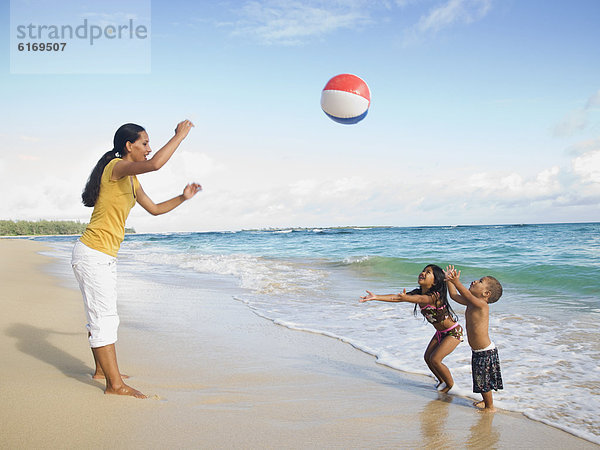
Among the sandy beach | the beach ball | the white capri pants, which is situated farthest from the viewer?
the beach ball

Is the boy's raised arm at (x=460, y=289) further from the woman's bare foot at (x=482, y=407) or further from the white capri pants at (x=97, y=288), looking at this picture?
the white capri pants at (x=97, y=288)

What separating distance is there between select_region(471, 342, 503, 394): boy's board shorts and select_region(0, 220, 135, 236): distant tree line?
213 ft

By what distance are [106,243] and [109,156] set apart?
0.61 m

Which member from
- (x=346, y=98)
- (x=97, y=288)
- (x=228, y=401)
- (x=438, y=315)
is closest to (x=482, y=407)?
(x=438, y=315)

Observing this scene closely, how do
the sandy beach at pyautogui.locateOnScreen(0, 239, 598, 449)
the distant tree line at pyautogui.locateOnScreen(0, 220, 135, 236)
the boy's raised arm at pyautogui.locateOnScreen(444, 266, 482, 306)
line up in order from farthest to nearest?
1. the distant tree line at pyautogui.locateOnScreen(0, 220, 135, 236)
2. the boy's raised arm at pyautogui.locateOnScreen(444, 266, 482, 306)
3. the sandy beach at pyautogui.locateOnScreen(0, 239, 598, 449)

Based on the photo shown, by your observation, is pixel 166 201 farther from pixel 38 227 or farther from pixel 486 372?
pixel 38 227

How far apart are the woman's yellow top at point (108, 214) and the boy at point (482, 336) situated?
7.93 feet

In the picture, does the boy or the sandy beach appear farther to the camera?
the boy

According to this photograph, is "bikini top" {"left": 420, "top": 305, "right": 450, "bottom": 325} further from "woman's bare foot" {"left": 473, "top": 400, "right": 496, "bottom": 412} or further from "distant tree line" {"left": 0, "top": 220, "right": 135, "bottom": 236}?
"distant tree line" {"left": 0, "top": 220, "right": 135, "bottom": 236}

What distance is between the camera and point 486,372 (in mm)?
3375

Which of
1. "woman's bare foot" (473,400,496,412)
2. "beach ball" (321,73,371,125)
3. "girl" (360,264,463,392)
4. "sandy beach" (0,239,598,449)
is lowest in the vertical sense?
"woman's bare foot" (473,400,496,412)

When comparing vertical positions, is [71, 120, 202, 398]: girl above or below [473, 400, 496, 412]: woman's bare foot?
above

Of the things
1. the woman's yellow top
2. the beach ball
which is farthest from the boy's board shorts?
the beach ball

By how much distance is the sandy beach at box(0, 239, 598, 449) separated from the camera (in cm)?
256
